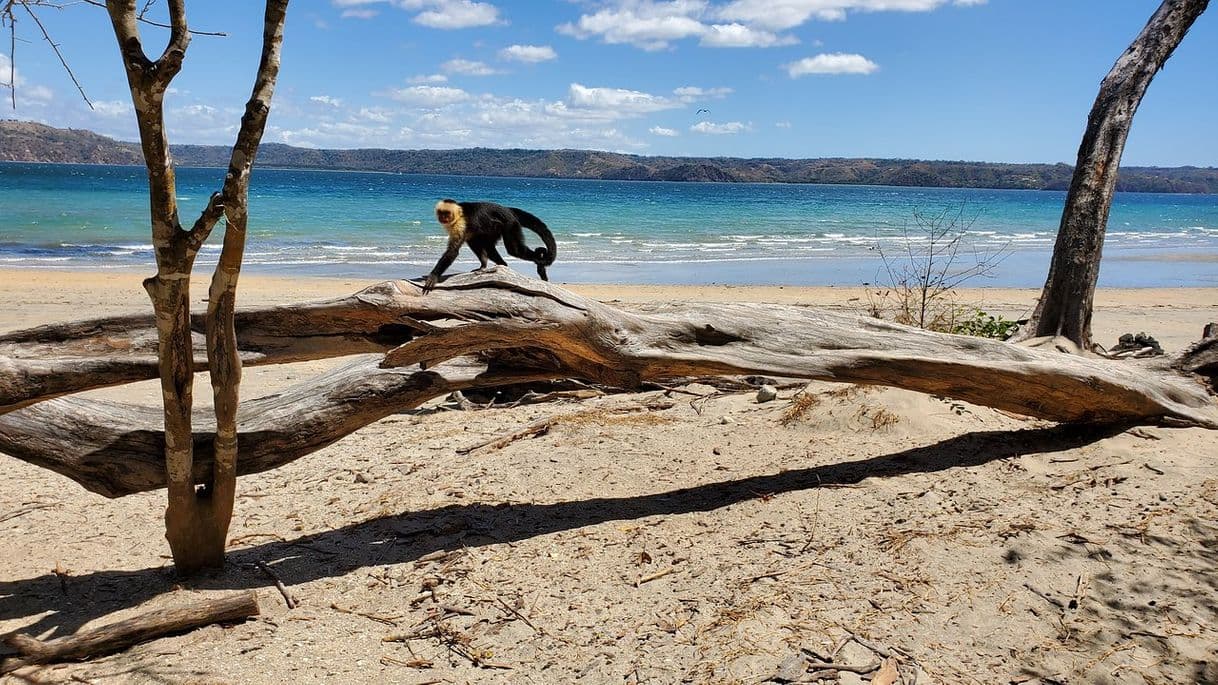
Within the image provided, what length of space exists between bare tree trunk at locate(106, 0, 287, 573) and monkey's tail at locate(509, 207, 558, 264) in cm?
418

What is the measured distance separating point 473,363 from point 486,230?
110 inches

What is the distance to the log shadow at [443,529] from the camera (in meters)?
3.99

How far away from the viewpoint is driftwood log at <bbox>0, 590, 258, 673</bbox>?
3.35m

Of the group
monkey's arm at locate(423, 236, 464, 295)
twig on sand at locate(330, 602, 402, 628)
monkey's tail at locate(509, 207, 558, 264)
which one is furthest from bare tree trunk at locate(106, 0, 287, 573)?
→ monkey's tail at locate(509, 207, 558, 264)

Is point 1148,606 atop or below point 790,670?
atop

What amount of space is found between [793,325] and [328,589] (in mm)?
2765

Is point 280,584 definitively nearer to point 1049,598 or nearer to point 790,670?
point 790,670

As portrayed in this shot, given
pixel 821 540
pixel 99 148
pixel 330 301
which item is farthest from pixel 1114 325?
pixel 99 148

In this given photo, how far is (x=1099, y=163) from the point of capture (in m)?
6.37

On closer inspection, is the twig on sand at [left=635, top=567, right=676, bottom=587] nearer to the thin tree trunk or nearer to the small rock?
the small rock

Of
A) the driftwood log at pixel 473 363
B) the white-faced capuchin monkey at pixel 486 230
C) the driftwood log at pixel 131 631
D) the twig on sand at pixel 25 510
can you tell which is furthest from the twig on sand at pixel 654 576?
the twig on sand at pixel 25 510

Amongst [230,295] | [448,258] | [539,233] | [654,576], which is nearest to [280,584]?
[230,295]

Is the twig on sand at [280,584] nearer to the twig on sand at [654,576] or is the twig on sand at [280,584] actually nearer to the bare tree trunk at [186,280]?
the bare tree trunk at [186,280]

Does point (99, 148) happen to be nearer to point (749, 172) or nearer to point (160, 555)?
point (749, 172)
